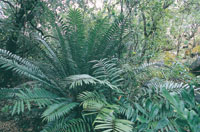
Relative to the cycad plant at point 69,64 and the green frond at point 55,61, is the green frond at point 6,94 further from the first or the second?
the green frond at point 55,61

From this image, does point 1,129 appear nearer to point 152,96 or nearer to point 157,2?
point 152,96

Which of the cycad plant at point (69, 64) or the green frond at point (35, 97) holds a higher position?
the cycad plant at point (69, 64)

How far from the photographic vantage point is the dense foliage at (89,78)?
87 centimetres

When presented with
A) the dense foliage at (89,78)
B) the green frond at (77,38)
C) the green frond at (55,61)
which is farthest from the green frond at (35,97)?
the green frond at (77,38)

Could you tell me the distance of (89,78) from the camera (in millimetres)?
959

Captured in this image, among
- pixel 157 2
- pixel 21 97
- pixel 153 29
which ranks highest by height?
pixel 157 2

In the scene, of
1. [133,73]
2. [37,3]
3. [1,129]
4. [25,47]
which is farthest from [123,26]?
[1,129]

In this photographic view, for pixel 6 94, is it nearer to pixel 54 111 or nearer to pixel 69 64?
pixel 54 111

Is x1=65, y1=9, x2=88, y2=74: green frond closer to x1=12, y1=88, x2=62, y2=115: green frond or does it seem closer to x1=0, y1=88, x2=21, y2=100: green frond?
x1=12, y1=88, x2=62, y2=115: green frond

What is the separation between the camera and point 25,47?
2.01 metres

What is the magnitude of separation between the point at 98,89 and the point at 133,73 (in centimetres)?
40

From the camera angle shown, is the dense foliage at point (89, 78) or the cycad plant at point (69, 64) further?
the cycad plant at point (69, 64)

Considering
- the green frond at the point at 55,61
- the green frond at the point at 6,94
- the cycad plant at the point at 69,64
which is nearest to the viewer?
the green frond at the point at 6,94

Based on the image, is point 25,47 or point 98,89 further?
point 25,47
